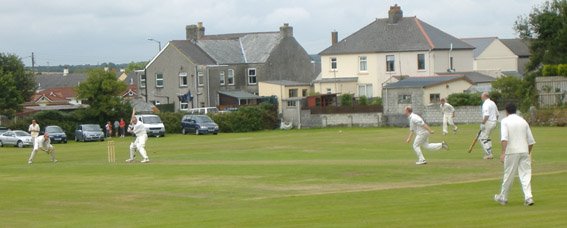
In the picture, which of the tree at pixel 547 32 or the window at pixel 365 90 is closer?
the tree at pixel 547 32

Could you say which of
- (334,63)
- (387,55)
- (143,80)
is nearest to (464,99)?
(387,55)

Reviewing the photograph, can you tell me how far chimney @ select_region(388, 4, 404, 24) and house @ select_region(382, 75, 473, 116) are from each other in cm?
1772

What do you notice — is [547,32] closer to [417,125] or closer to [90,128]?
[90,128]

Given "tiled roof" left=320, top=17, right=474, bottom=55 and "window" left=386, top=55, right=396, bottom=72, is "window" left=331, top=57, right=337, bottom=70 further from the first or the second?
"window" left=386, top=55, right=396, bottom=72

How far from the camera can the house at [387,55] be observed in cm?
9731

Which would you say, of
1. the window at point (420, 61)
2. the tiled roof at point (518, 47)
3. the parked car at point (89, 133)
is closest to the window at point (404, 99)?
the window at point (420, 61)

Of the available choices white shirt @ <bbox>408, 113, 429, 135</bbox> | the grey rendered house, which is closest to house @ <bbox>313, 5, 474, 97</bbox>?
the grey rendered house

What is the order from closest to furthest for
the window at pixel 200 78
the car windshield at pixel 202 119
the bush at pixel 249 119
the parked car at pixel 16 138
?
the parked car at pixel 16 138
the car windshield at pixel 202 119
the bush at pixel 249 119
the window at pixel 200 78

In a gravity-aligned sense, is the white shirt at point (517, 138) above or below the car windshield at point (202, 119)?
below

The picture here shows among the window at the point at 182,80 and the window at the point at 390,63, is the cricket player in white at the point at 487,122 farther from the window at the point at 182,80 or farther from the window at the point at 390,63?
the window at the point at 182,80

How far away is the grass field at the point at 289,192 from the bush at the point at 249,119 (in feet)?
144

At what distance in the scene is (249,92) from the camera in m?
109

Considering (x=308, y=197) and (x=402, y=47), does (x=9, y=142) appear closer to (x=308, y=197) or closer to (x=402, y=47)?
(x=402, y=47)

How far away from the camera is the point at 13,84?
304 ft
